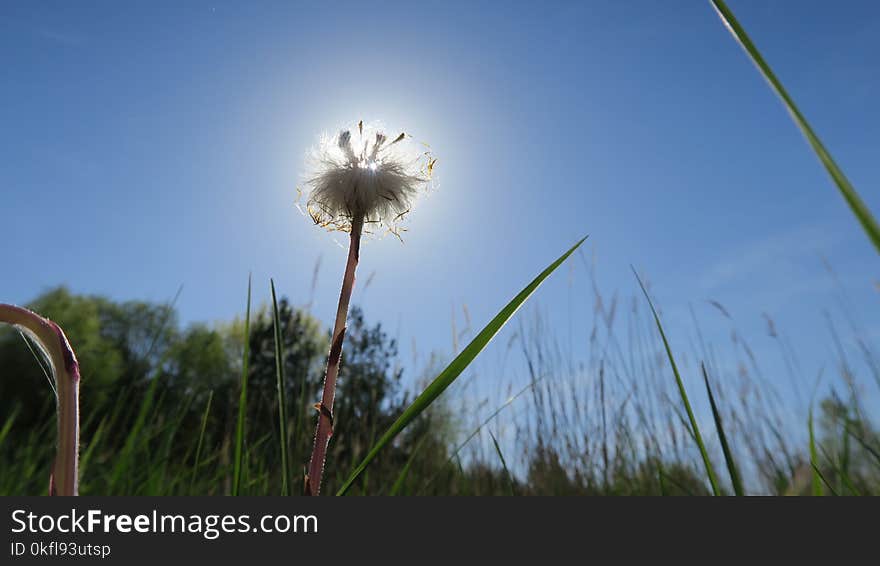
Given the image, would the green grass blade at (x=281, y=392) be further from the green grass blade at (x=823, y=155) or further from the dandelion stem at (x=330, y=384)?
the green grass blade at (x=823, y=155)

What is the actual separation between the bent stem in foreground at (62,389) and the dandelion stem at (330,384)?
13 centimetres

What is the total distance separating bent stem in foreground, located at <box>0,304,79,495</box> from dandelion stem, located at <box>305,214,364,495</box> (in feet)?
0.41

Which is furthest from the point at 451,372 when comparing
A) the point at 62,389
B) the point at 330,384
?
the point at 62,389

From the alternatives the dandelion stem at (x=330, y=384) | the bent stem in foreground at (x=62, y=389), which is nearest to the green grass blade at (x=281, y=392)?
the dandelion stem at (x=330, y=384)

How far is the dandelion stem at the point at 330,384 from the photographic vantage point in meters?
0.38

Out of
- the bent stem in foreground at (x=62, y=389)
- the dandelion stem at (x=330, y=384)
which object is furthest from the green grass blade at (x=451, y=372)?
the bent stem in foreground at (x=62, y=389)

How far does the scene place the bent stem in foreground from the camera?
0.93 ft

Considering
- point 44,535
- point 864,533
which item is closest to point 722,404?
point 864,533

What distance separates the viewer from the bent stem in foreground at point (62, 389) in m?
0.28

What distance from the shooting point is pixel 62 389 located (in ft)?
1.01

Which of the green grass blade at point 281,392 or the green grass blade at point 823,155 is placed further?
the green grass blade at point 281,392

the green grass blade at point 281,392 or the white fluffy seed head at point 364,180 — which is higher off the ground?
the white fluffy seed head at point 364,180

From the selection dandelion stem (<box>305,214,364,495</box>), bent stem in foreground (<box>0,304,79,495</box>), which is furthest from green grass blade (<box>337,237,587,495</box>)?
bent stem in foreground (<box>0,304,79,495</box>)

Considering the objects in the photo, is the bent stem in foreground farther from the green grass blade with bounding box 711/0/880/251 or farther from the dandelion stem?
the green grass blade with bounding box 711/0/880/251
